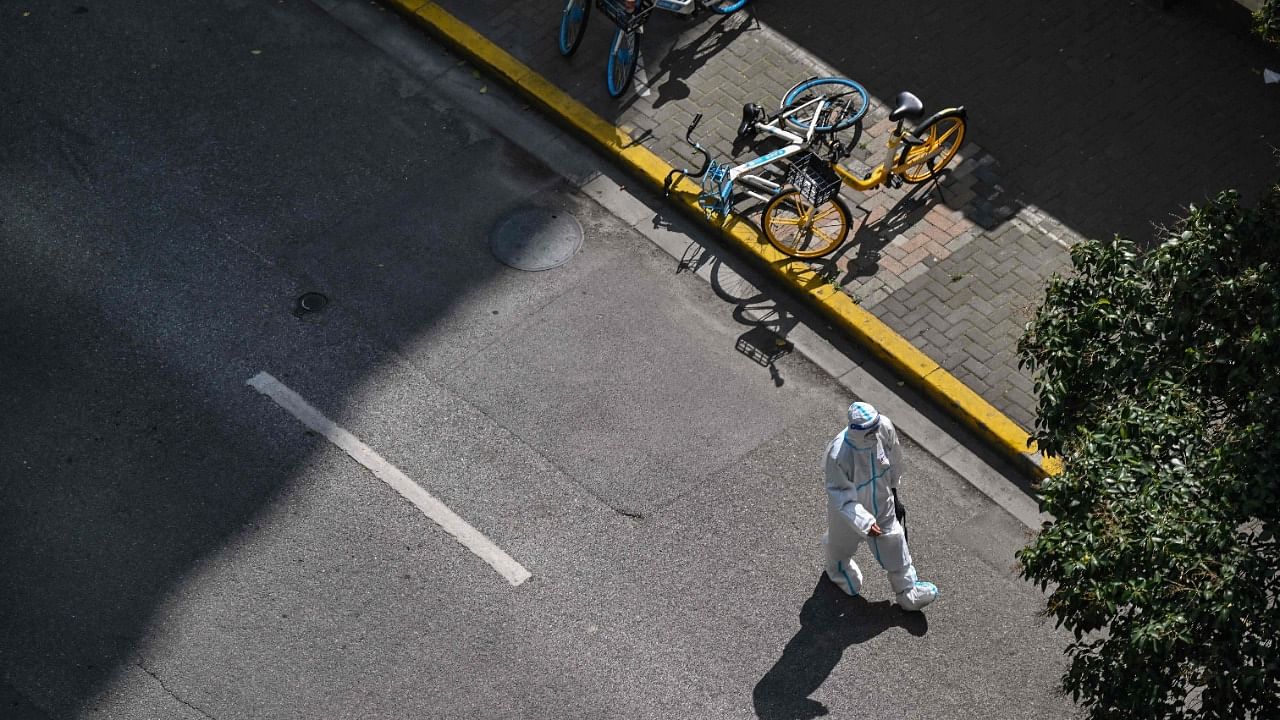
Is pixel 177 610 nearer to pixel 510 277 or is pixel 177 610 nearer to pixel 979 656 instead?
pixel 510 277

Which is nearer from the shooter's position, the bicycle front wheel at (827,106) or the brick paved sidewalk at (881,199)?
the brick paved sidewalk at (881,199)

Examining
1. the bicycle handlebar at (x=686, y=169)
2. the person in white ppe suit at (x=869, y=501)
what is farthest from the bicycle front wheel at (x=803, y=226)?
the person in white ppe suit at (x=869, y=501)

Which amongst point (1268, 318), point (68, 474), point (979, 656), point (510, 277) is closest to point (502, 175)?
point (510, 277)

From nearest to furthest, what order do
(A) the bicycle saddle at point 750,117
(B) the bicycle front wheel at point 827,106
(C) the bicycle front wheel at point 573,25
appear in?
(B) the bicycle front wheel at point 827,106 < (A) the bicycle saddle at point 750,117 < (C) the bicycle front wheel at point 573,25

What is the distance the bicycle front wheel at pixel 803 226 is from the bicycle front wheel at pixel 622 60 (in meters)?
2.06

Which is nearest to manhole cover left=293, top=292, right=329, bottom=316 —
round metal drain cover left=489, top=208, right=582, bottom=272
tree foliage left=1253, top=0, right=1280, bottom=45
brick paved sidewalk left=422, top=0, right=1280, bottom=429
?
round metal drain cover left=489, top=208, right=582, bottom=272

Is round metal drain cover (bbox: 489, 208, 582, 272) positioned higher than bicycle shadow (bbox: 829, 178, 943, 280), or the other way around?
bicycle shadow (bbox: 829, 178, 943, 280)

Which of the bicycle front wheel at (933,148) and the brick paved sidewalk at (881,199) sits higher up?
the bicycle front wheel at (933,148)

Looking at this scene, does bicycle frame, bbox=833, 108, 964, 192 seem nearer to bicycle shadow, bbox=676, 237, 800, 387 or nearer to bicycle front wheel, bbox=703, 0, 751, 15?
bicycle shadow, bbox=676, 237, 800, 387

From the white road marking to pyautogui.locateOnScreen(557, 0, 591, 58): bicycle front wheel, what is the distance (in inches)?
175

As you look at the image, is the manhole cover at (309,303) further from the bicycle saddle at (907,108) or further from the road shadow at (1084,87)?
the road shadow at (1084,87)

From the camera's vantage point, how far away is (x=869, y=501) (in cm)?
870

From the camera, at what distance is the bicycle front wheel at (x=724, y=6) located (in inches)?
523

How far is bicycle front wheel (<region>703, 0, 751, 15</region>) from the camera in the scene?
1328 centimetres
